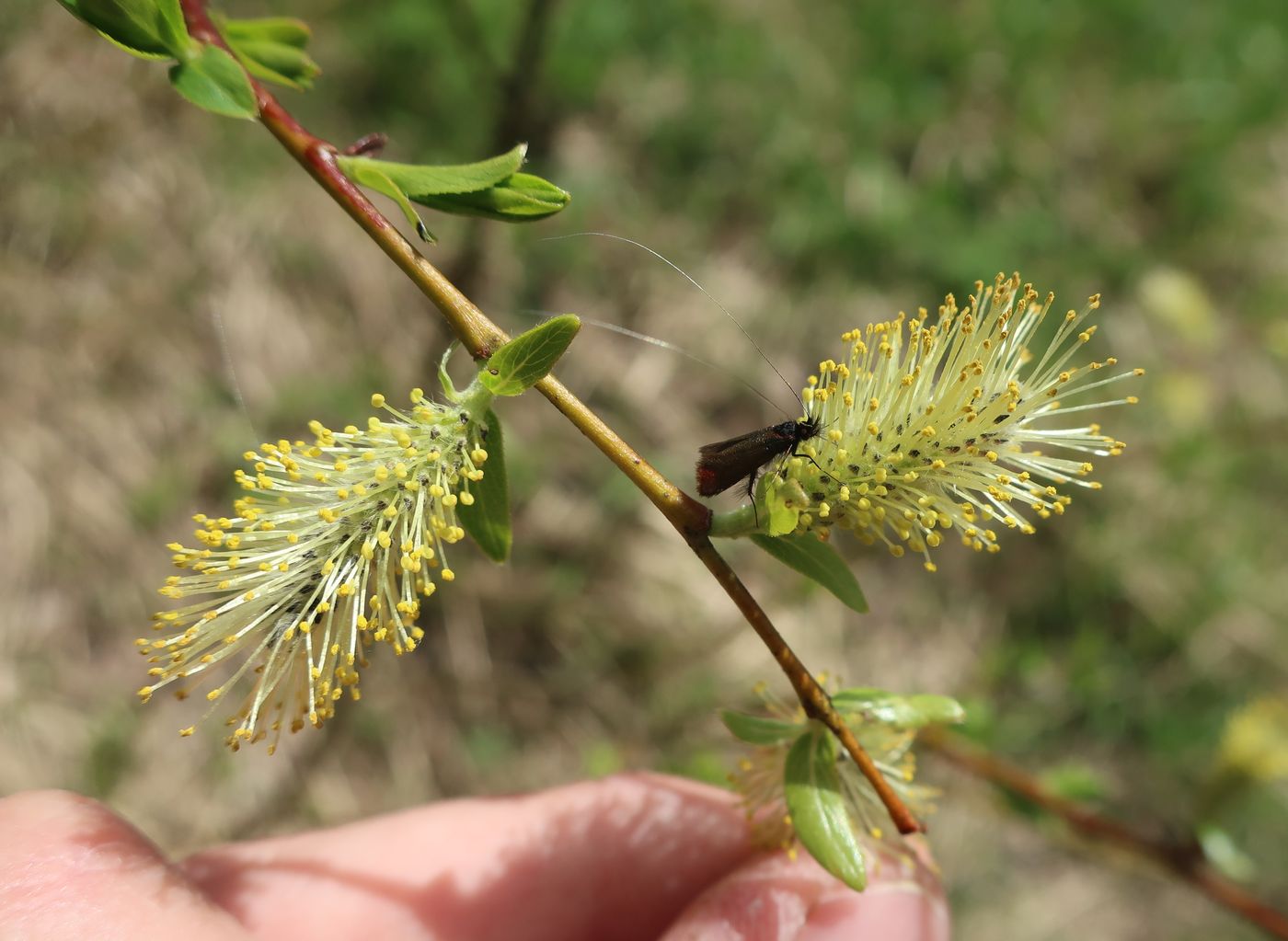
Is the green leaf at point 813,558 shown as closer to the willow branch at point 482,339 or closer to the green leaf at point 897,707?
the willow branch at point 482,339

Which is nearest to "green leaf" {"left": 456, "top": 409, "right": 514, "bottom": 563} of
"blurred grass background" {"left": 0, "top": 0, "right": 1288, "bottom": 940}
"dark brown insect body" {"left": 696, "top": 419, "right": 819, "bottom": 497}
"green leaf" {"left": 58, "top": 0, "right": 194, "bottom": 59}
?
"dark brown insect body" {"left": 696, "top": 419, "right": 819, "bottom": 497}

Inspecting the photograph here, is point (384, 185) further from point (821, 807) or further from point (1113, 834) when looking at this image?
point (1113, 834)

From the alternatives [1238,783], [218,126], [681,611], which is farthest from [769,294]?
[1238,783]

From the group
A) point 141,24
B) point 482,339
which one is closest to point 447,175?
point 482,339

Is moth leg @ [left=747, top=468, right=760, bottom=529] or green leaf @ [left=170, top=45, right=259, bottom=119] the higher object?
green leaf @ [left=170, top=45, right=259, bottom=119]

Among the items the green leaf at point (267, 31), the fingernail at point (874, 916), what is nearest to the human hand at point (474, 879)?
the fingernail at point (874, 916)

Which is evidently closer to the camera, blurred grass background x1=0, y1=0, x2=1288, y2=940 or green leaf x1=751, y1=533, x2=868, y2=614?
green leaf x1=751, y1=533, x2=868, y2=614

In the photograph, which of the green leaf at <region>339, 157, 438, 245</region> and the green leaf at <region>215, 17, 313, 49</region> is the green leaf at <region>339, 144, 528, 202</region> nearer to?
the green leaf at <region>339, 157, 438, 245</region>
